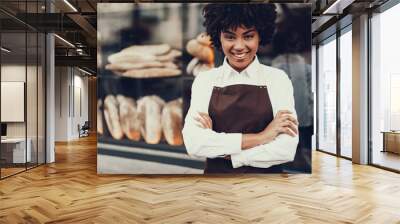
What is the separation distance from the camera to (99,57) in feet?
21.0

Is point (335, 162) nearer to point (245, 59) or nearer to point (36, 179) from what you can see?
point (245, 59)

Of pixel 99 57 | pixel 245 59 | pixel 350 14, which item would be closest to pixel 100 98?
pixel 99 57

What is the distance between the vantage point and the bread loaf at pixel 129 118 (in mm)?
6395

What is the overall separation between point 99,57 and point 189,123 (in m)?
1.87

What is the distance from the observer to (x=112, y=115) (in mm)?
6398

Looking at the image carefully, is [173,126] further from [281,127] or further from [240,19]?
[240,19]

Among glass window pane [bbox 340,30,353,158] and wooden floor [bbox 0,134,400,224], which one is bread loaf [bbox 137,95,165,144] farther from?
glass window pane [bbox 340,30,353,158]

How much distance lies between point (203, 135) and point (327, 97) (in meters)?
5.41

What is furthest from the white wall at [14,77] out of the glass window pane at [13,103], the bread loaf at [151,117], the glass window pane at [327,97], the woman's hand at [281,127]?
the glass window pane at [327,97]

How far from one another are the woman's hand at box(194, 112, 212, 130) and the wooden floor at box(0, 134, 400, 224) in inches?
34.6

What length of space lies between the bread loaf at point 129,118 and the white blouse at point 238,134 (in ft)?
2.62

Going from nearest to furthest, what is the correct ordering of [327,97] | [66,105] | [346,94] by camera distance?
[346,94] → [327,97] → [66,105]

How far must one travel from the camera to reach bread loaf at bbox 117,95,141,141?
6.39 metres

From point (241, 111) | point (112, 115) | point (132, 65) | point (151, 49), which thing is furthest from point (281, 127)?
point (112, 115)
